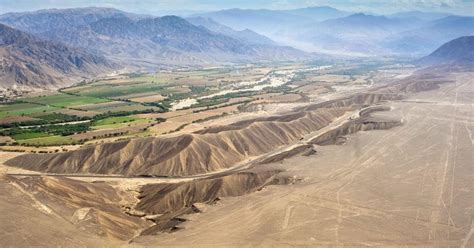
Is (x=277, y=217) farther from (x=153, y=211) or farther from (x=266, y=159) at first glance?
(x=266, y=159)

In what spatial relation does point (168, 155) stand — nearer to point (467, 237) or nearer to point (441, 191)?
point (441, 191)

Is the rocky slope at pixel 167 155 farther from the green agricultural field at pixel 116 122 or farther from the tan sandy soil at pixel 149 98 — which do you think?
the tan sandy soil at pixel 149 98

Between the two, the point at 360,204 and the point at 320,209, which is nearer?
the point at 320,209

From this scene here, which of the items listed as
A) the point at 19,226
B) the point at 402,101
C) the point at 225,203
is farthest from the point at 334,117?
the point at 19,226

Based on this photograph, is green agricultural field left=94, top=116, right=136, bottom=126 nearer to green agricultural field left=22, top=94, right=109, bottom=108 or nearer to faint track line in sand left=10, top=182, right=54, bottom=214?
green agricultural field left=22, top=94, right=109, bottom=108

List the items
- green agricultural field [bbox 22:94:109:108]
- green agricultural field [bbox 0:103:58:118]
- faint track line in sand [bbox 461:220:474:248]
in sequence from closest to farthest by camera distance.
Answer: faint track line in sand [bbox 461:220:474:248] < green agricultural field [bbox 0:103:58:118] < green agricultural field [bbox 22:94:109:108]

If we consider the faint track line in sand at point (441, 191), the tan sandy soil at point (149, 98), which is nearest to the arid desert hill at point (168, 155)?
the faint track line in sand at point (441, 191)

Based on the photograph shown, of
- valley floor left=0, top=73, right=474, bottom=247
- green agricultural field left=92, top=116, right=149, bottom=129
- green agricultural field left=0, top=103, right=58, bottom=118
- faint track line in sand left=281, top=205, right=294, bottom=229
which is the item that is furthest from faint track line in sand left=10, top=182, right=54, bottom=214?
green agricultural field left=0, top=103, right=58, bottom=118

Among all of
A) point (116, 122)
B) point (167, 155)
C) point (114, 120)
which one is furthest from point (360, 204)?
point (114, 120)

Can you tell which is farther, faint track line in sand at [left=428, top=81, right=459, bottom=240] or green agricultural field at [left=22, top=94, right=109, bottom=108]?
green agricultural field at [left=22, top=94, right=109, bottom=108]
